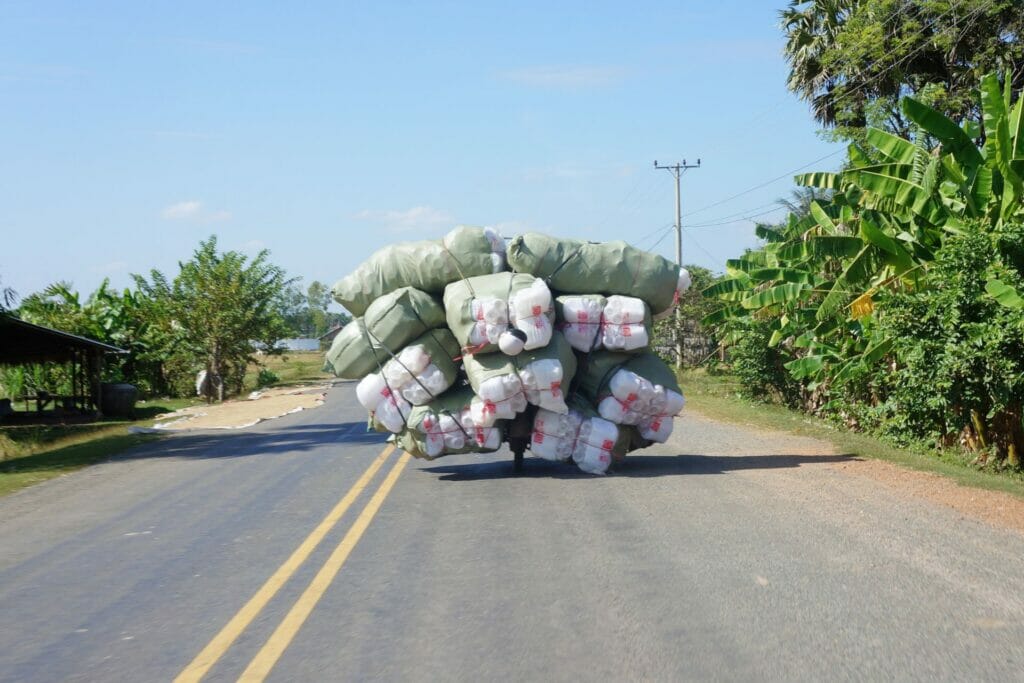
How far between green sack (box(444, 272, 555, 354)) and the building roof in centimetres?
1913

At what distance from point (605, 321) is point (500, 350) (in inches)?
51.7

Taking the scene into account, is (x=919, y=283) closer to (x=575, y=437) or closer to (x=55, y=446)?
(x=575, y=437)

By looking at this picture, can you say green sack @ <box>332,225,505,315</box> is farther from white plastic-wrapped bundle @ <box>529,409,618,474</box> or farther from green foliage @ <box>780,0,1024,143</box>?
green foliage @ <box>780,0,1024,143</box>

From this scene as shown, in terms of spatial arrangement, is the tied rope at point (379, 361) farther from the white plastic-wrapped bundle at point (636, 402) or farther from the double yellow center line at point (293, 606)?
the white plastic-wrapped bundle at point (636, 402)

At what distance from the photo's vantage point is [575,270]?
502 inches

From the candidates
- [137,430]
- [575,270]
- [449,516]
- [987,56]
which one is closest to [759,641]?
[449,516]

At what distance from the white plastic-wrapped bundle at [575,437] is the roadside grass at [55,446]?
23.1 feet

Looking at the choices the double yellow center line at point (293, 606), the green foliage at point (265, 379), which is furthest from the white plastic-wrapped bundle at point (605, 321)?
the green foliage at point (265, 379)

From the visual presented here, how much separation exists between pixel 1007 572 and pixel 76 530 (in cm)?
833

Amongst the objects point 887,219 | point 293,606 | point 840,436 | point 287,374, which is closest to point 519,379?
point 293,606

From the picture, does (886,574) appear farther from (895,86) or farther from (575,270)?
(895,86)

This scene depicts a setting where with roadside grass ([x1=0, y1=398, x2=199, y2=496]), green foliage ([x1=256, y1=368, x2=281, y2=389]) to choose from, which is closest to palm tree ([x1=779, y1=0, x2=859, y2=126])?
Answer: roadside grass ([x1=0, y1=398, x2=199, y2=496])

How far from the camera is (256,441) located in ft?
68.4

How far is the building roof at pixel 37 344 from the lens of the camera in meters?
29.6
